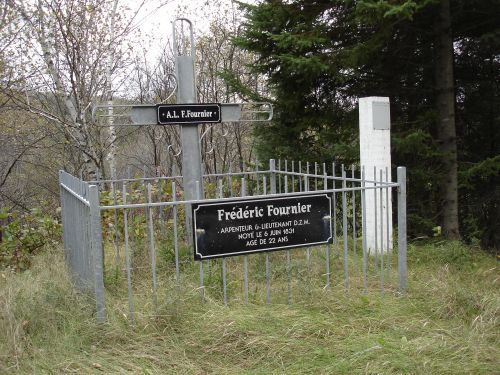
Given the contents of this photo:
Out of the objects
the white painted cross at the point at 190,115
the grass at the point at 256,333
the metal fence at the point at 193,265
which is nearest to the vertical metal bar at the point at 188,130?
the white painted cross at the point at 190,115

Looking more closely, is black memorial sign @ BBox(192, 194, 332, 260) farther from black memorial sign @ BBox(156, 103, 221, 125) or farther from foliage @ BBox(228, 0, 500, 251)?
foliage @ BBox(228, 0, 500, 251)

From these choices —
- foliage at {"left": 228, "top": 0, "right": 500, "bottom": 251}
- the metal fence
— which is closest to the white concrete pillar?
the metal fence

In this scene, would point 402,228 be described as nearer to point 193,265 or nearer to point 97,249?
point 193,265

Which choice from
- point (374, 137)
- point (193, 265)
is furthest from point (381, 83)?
point (193, 265)

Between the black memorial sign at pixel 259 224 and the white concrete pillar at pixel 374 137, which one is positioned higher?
the white concrete pillar at pixel 374 137

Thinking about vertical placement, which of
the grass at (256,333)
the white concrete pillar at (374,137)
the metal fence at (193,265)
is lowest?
the grass at (256,333)

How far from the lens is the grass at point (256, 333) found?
3305mm

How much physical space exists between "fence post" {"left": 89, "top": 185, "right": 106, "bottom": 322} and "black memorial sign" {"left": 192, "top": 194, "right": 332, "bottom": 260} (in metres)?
0.74

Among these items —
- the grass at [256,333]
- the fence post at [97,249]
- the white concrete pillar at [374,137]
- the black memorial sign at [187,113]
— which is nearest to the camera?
the grass at [256,333]

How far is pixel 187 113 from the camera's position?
16.8ft

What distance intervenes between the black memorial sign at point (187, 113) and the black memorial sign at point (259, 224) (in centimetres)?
151

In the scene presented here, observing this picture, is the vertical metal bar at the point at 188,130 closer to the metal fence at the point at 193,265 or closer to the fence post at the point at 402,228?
the metal fence at the point at 193,265

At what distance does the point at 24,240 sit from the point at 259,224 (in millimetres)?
4427

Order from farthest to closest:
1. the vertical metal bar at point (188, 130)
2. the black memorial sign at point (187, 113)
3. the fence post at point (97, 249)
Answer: the vertical metal bar at point (188, 130) < the black memorial sign at point (187, 113) < the fence post at point (97, 249)
